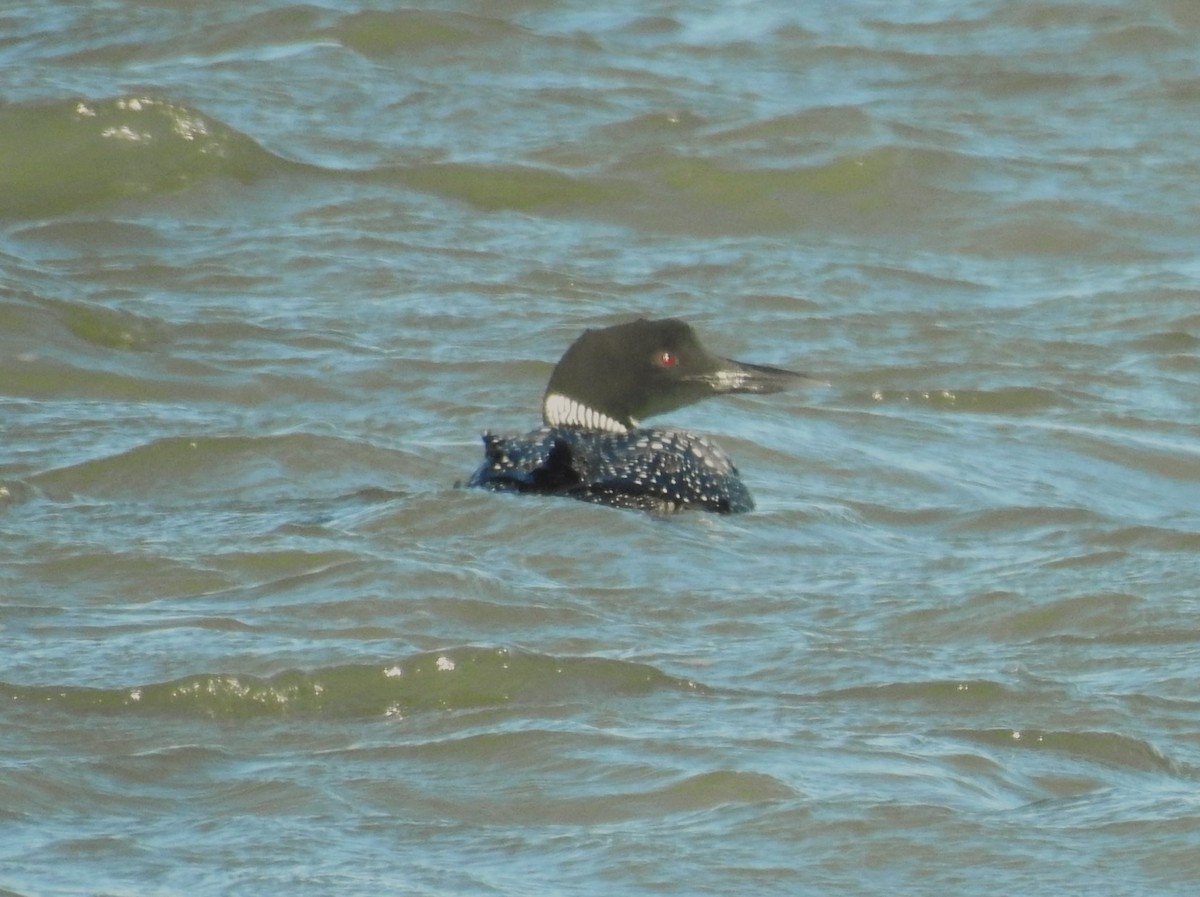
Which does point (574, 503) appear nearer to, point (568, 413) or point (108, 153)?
point (568, 413)

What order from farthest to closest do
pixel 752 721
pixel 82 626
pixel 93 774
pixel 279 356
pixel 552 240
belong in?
pixel 552 240 → pixel 279 356 → pixel 82 626 → pixel 752 721 → pixel 93 774

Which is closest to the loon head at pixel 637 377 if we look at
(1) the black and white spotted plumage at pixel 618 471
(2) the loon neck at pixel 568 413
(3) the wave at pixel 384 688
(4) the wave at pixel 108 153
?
(2) the loon neck at pixel 568 413

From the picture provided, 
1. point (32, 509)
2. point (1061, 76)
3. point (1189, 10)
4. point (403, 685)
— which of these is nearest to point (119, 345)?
point (32, 509)

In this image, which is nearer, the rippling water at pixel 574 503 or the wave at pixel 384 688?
the rippling water at pixel 574 503

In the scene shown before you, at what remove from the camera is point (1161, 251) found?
11289 millimetres

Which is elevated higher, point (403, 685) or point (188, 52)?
point (188, 52)

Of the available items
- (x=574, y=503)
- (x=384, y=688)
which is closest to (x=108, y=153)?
(x=574, y=503)

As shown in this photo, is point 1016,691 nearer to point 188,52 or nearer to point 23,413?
point 23,413

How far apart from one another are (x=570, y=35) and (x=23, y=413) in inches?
256

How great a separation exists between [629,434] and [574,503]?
505 mm

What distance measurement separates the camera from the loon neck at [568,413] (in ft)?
24.9

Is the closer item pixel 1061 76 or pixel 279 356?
Result: pixel 279 356

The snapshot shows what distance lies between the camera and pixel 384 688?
5426 millimetres

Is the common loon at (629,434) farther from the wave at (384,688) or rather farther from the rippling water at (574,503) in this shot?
the wave at (384,688)
